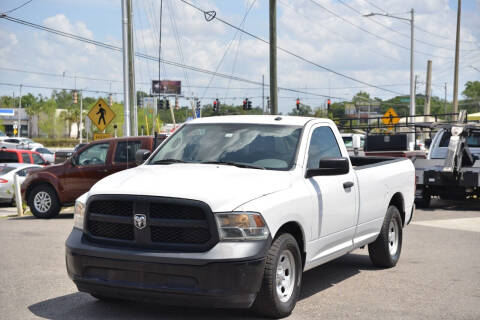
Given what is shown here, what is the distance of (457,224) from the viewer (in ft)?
49.4

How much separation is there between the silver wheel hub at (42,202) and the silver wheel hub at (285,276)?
37.2 feet

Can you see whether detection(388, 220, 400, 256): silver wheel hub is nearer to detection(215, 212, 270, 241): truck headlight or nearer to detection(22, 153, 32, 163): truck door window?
detection(215, 212, 270, 241): truck headlight

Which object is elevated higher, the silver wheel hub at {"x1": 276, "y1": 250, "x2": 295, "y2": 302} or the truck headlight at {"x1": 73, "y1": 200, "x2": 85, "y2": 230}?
the truck headlight at {"x1": 73, "y1": 200, "x2": 85, "y2": 230}

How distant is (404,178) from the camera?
9750 millimetres

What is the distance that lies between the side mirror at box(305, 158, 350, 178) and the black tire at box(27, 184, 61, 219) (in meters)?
10.9

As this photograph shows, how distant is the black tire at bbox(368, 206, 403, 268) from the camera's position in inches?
360

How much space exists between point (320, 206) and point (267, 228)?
50.4 inches

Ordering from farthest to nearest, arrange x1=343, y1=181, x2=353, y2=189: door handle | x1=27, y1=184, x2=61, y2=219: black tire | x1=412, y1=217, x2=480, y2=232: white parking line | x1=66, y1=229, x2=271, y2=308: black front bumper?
x1=27, y1=184, x2=61, y2=219: black tire, x1=412, y1=217, x2=480, y2=232: white parking line, x1=343, y1=181, x2=353, y2=189: door handle, x1=66, y1=229, x2=271, y2=308: black front bumper

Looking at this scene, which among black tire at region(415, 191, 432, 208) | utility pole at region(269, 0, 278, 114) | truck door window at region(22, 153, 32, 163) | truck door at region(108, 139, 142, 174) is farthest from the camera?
utility pole at region(269, 0, 278, 114)

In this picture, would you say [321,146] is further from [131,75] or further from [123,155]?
[131,75]

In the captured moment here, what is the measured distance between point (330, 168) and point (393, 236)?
9.63 feet

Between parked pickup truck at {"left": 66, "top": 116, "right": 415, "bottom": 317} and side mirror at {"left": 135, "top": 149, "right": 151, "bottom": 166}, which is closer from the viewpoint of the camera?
parked pickup truck at {"left": 66, "top": 116, "right": 415, "bottom": 317}

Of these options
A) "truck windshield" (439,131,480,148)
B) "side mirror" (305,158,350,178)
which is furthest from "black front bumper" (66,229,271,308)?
"truck windshield" (439,131,480,148)

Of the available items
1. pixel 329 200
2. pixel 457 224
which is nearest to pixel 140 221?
pixel 329 200
